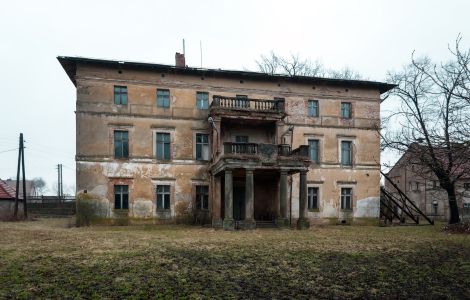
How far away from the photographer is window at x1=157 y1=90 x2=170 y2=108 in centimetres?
2352

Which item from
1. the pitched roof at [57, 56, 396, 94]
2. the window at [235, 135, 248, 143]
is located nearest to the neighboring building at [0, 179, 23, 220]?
the pitched roof at [57, 56, 396, 94]

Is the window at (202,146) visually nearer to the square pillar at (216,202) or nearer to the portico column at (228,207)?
the square pillar at (216,202)

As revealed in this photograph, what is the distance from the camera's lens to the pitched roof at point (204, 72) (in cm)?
2211

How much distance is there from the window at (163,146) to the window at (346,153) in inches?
494

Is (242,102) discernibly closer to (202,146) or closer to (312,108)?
(202,146)

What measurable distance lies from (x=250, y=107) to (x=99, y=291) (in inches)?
688

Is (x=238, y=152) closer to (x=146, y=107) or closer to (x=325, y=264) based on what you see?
(x=146, y=107)

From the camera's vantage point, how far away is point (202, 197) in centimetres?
2383

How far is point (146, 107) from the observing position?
2325 cm

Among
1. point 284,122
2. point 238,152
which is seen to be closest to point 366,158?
point 284,122

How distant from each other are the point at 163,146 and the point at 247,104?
6.18 meters

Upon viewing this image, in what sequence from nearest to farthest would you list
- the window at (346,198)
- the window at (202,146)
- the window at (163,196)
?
the window at (163,196) < the window at (202,146) < the window at (346,198)

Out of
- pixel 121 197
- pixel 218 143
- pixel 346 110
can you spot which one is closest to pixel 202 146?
pixel 218 143

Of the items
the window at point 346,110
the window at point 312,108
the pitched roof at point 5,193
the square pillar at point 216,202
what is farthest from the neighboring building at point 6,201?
the window at point 346,110
